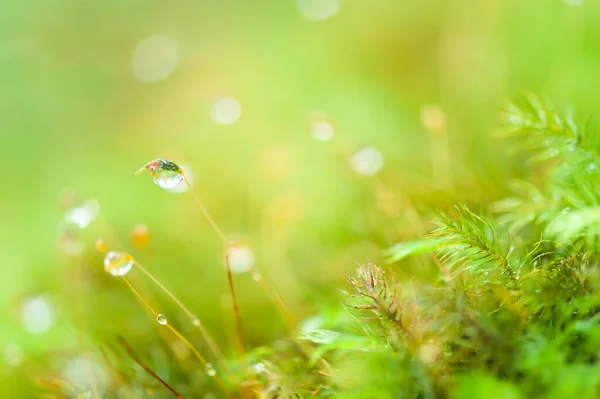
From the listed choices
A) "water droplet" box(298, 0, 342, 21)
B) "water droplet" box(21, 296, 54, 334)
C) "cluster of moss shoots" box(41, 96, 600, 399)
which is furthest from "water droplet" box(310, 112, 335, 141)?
"water droplet" box(298, 0, 342, 21)

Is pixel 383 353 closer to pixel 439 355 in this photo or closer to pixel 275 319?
pixel 439 355

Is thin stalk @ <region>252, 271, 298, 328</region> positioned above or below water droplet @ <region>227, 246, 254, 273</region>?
below

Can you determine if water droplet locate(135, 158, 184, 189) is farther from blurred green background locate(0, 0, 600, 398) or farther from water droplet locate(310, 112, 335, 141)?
water droplet locate(310, 112, 335, 141)

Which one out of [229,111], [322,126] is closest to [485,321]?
[322,126]

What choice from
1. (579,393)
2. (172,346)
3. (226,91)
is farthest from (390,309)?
(226,91)

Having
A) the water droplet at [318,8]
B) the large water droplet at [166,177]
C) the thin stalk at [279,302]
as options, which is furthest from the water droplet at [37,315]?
the water droplet at [318,8]

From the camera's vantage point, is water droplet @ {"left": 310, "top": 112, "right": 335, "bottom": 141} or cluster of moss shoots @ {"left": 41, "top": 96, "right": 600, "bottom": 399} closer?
cluster of moss shoots @ {"left": 41, "top": 96, "right": 600, "bottom": 399}

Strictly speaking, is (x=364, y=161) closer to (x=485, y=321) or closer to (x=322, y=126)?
(x=322, y=126)
